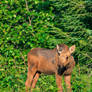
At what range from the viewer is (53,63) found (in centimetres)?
822

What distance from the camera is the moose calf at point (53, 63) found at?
773 cm

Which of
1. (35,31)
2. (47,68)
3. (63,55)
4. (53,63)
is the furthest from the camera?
(35,31)

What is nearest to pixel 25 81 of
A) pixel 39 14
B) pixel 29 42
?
pixel 29 42

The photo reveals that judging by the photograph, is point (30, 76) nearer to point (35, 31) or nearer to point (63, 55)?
point (63, 55)

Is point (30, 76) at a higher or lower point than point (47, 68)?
lower

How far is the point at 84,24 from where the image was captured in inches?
437

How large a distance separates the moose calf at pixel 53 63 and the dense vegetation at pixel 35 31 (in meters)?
1.70

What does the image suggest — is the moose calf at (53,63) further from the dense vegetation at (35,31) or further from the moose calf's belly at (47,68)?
the dense vegetation at (35,31)

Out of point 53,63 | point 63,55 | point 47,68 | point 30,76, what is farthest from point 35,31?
point 63,55

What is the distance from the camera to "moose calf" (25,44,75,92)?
773 cm

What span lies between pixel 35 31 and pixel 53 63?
334cm

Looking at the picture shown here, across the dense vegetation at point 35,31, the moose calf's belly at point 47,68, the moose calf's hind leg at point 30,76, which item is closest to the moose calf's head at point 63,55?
the moose calf's belly at point 47,68

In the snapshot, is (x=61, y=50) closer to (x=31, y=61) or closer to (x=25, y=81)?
(x=31, y=61)

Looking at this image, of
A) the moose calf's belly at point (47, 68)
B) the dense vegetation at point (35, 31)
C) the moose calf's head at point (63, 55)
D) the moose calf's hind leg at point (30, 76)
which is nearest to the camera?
the moose calf's head at point (63, 55)
